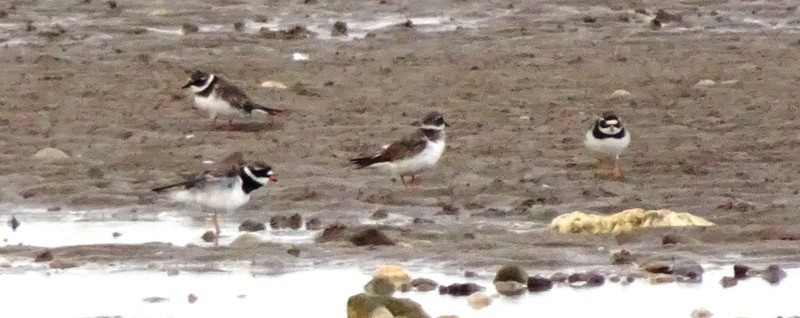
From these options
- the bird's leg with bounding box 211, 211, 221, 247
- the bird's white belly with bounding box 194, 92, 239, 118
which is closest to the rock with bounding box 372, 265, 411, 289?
the bird's leg with bounding box 211, 211, 221, 247

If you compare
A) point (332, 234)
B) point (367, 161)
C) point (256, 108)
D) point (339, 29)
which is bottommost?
point (332, 234)

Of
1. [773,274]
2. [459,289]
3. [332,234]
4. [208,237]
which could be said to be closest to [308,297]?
[459,289]

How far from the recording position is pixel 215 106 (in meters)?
15.7

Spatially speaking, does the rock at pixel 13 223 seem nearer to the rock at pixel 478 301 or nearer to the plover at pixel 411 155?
the plover at pixel 411 155

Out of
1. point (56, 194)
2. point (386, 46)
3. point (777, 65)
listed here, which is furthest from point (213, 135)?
point (777, 65)

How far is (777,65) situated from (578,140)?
3.74m

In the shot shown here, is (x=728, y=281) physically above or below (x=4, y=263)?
below

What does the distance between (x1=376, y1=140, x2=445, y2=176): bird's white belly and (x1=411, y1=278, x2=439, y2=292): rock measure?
10.3 ft

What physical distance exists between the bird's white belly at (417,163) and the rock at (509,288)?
3244 millimetres

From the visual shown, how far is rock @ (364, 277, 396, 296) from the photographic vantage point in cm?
988

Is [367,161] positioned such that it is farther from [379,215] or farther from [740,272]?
[740,272]

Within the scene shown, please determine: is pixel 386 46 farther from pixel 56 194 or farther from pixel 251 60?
pixel 56 194

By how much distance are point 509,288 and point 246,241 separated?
1.86m

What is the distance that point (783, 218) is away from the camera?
462 inches
